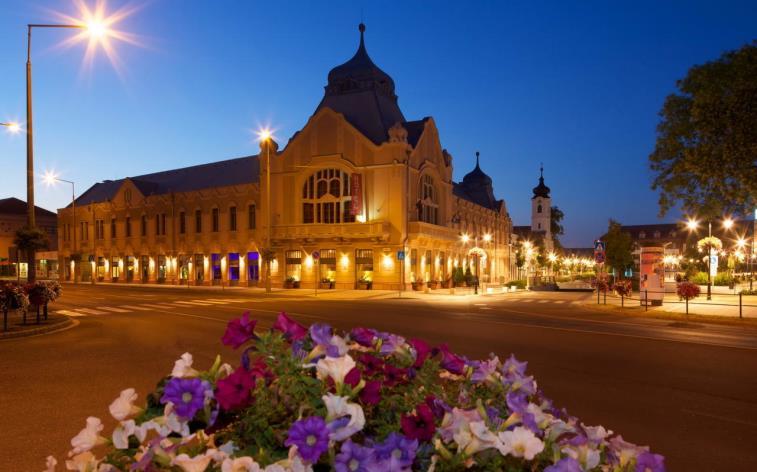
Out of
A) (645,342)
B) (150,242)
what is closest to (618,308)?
(645,342)

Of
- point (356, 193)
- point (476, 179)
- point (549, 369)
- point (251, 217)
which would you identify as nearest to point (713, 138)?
point (549, 369)

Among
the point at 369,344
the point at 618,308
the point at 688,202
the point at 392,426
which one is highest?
the point at 688,202

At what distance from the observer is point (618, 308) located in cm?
2411

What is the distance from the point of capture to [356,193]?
41.3 metres

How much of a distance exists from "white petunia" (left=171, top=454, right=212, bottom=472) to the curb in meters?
15.9

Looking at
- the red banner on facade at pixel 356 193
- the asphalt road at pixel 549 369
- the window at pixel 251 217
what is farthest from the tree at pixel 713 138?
the window at pixel 251 217

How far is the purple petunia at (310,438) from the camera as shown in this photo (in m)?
1.66

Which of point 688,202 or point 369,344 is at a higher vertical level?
point 688,202

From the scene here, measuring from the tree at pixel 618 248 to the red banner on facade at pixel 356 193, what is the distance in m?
27.0

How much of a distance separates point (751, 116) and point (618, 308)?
32.4 feet

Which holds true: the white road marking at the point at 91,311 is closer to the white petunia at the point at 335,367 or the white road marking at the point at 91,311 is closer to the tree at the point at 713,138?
the white petunia at the point at 335,367

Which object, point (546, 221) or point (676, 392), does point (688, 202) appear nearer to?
point (676, 392)

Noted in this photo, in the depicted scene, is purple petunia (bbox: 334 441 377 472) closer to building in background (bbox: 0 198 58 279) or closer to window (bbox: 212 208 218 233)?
window (bbox: 212 208 218 233)

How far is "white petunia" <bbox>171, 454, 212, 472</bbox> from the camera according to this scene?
5.47 feet
